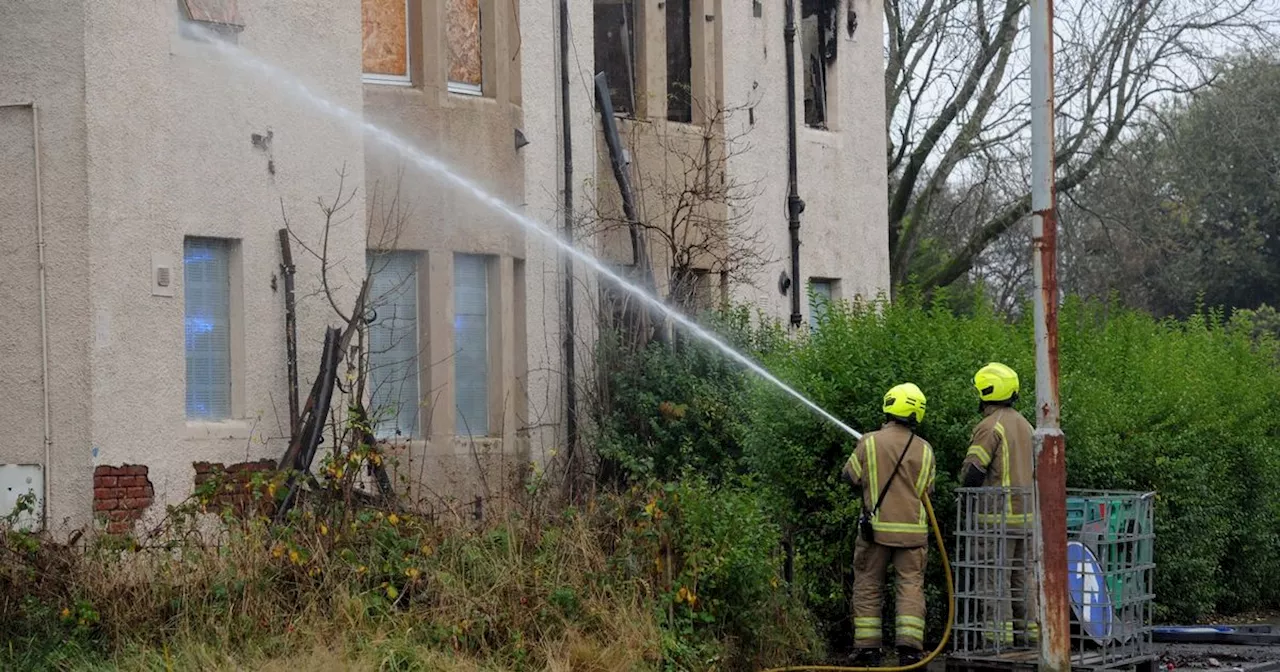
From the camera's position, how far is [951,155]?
93.9ft

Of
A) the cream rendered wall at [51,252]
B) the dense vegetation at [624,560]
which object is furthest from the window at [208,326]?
the dense vegetation at [624,560]

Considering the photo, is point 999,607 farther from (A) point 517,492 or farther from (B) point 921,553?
(A) point 517,492

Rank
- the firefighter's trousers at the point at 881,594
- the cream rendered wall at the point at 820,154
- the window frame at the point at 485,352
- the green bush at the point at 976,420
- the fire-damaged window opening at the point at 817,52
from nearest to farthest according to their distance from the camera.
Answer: the firefighter's trousers at the point at 881,594 → the green bush at the point at 976,420 → the window frame at the point at 485,352 → the cream rendered wall at the point at 820,154 → the fire-damaged window opening at the point at 817,52

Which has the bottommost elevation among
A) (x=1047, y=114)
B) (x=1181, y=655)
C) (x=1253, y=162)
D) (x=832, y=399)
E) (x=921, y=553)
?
(x=1181, y=655)

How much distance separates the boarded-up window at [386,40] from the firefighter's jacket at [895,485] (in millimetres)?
6341

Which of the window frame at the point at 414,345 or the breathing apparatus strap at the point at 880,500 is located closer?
the breathing apparatus strap at the point at 880,500

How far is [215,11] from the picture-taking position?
13672 millimetres

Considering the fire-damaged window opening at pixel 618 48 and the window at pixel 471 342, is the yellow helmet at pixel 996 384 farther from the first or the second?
the fire-damaged window opening at pixel 618 48

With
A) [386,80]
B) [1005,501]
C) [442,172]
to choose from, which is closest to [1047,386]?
[1005,501]

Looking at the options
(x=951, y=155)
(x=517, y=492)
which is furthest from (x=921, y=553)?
(x=951, y=155)

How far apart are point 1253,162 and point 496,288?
31.3m

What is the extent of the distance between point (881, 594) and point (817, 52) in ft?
38.4

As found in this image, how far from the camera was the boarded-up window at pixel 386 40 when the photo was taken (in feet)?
50.3

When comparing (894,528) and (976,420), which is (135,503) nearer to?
(894,528)
